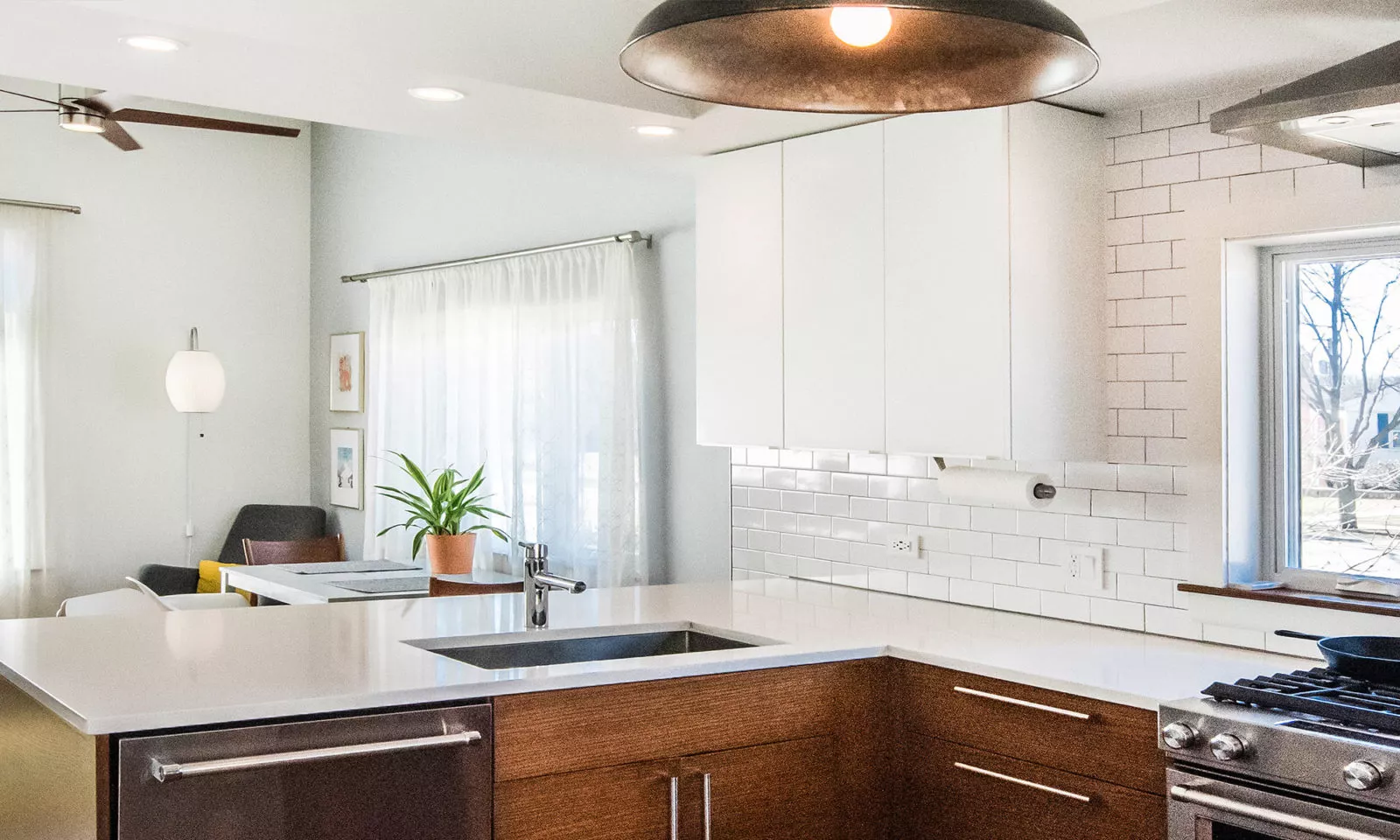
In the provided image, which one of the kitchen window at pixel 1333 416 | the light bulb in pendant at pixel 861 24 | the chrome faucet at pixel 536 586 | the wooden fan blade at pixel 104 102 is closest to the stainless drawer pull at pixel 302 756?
the chrome faucet at pixel 536 586

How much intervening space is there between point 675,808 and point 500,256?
3672mm

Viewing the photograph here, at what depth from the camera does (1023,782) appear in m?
2.66

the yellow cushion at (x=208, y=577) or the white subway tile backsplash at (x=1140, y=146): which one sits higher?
the white subway tile backsplash at (x=1140, y=146)

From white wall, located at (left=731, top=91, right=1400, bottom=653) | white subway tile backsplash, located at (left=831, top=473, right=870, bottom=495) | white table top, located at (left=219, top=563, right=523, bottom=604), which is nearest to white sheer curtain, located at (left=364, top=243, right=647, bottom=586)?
white table top, located at (left=219, top=563, right=523, bottom=604)

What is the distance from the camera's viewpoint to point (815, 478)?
4.11m

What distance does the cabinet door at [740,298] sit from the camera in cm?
378

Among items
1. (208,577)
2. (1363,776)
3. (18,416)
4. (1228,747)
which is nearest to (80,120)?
(18,416)

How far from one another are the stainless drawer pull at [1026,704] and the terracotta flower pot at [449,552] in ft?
10.4

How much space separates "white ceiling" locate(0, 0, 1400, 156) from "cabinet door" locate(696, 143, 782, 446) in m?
0.30

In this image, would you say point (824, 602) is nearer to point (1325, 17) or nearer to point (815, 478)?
point (815, 478)

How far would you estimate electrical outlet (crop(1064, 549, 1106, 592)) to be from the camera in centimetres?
333

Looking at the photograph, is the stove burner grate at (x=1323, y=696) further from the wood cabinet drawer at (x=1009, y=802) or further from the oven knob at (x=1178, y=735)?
the wood cabinet drawer at (x=1009, y=802)

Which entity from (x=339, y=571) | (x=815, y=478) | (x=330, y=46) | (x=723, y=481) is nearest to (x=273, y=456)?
(x=339, y=571)

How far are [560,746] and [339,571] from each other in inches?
131
